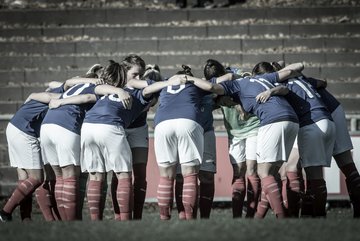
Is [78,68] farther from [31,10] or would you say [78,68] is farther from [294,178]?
[294,178]

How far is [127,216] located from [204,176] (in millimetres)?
1254

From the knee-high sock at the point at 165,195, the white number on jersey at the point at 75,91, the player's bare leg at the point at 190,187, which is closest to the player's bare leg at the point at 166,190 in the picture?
the knee-high sock at the point at 165,195

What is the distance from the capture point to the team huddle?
1119 centimetres

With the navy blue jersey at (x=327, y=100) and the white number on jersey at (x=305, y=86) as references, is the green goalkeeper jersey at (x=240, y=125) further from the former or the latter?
the white number on jersey at (x=305, y=86)

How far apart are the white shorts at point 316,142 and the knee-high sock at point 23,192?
125 inches

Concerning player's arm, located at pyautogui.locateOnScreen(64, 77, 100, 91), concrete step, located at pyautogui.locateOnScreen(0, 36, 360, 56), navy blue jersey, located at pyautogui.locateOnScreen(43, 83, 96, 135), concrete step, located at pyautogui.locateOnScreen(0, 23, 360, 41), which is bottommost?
navy blue jersey, located at pyautogui.locateOnScreen(43, 83, 96, 135)

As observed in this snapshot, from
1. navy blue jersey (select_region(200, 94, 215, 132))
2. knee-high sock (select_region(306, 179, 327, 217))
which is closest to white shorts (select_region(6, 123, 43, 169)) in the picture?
navy blue jersey (select_region(200, 94, 215, 132))

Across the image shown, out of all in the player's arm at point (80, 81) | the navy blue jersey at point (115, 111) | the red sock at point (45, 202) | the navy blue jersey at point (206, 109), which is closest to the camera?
the navy blue jersey at point (115, 111)

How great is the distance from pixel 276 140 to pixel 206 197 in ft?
4.88

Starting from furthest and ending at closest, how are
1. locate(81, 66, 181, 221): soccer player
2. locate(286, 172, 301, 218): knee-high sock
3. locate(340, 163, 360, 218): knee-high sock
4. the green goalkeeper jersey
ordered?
the green goalkeeper jersey → locate(286, 172, 301, 218): knee-high sock → locate(340, 163, 360, 218): knee-high sock → locate(81, 66, 181, 221): soccer player

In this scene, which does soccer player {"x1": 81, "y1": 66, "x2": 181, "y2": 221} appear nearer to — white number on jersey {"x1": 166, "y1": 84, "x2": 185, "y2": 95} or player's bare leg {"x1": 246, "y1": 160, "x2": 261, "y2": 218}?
white number on jersey {"x1": 166, "y1": 84, "x2": 185, "y2": 95}

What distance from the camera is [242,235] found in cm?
865

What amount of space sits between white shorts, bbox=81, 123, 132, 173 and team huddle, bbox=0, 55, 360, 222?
0.01 meters

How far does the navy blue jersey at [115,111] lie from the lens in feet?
37.1
